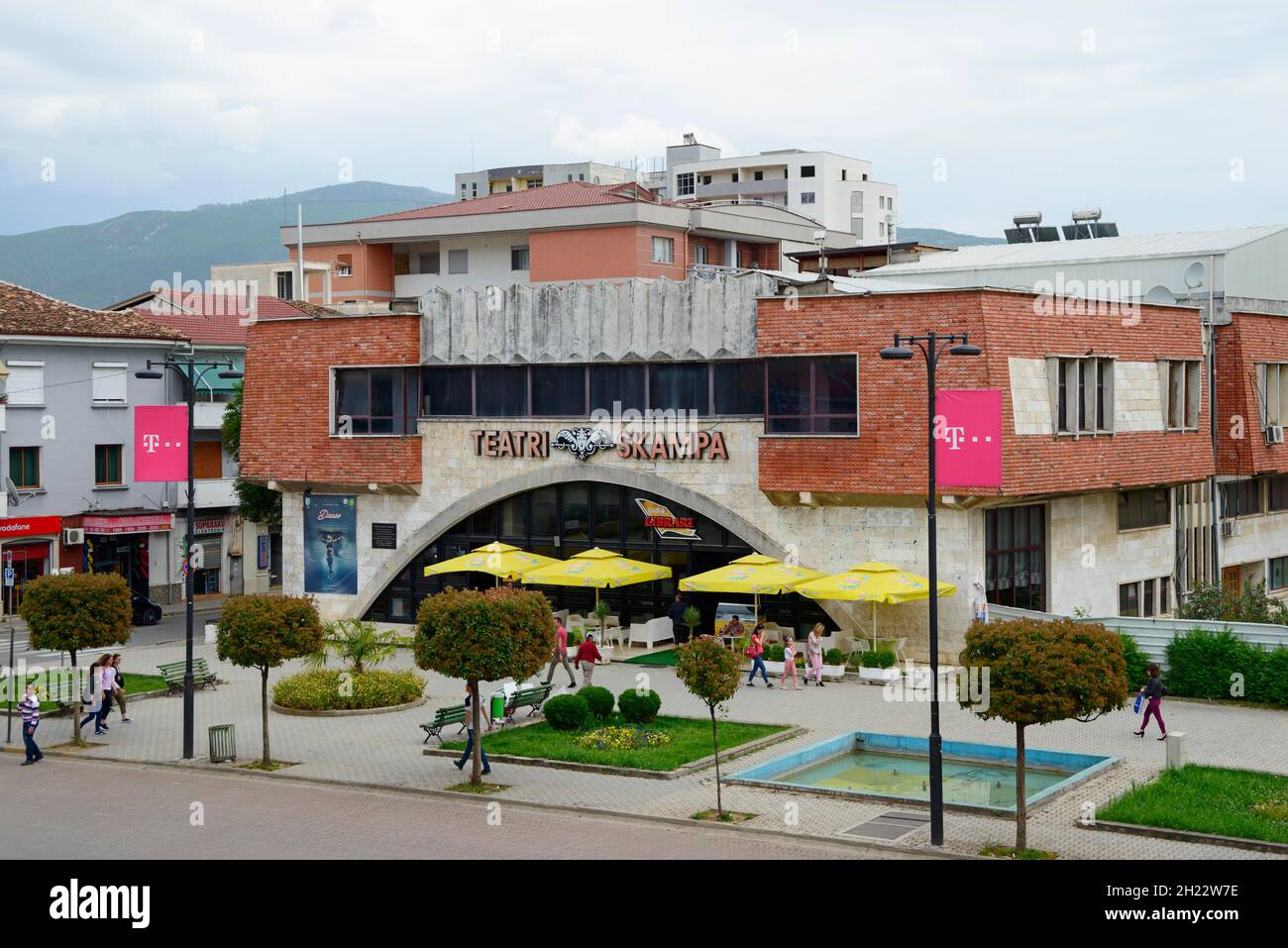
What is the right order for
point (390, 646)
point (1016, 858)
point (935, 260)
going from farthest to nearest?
point (935, 260) < point (390, 646) < point (1016, 858)

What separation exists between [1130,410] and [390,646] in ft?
62.8

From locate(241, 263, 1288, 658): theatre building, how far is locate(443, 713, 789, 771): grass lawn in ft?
26.7

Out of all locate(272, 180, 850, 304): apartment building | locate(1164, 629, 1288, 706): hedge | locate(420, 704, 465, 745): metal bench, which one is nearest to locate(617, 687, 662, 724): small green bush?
locate(420, 704, 465, 745): metal bench

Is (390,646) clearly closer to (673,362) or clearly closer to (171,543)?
(673,362)

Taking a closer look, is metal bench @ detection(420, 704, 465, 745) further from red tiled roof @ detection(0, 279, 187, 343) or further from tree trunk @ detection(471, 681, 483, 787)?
red tiled roof @ detection(0, 279, 187, 343)

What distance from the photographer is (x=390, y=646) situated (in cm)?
3400

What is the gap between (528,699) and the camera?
95.1ft

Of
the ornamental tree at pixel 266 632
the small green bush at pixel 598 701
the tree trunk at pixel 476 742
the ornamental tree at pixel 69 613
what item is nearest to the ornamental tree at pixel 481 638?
the tree trunk at pixel 476 742

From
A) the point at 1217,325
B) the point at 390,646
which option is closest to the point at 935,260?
the point at 1217,325

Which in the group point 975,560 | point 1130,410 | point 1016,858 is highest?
point 1130,410

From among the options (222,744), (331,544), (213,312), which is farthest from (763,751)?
(213,312)

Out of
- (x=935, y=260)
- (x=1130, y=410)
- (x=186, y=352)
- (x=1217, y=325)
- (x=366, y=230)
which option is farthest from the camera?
(x=366, y=230)

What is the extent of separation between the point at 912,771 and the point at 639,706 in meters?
5.37

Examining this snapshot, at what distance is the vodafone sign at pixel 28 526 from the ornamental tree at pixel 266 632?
985 inches
